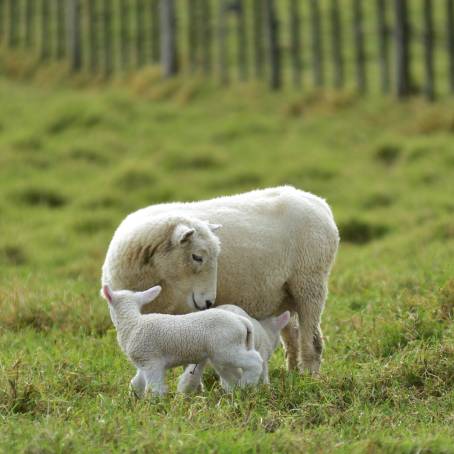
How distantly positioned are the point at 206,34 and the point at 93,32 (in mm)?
3401

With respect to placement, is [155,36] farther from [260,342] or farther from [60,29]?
[260,342]

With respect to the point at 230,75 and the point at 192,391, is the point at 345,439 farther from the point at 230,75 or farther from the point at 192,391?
the point at 230,75

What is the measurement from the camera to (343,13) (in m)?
20.5

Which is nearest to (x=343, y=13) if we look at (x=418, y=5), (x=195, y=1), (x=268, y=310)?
(x=418, y=5)

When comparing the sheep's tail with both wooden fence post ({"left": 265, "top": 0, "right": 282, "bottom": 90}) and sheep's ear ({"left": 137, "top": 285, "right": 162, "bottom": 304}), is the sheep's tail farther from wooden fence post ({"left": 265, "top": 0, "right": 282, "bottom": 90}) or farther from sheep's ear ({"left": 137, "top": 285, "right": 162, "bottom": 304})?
wooden fence post ({"left": 265, "top": 0, "right": 282, "bottom": 90})

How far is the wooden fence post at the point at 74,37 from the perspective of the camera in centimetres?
2058

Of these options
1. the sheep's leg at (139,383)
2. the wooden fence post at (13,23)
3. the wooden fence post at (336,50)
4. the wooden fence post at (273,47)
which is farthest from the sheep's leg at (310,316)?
the wooden fence post at (13,23)

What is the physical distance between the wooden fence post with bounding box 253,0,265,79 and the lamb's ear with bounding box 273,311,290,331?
11546mm

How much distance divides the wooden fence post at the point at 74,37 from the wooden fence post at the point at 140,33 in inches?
62.4

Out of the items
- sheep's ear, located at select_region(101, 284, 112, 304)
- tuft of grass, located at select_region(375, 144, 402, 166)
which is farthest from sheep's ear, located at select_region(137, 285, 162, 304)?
tuft of grass, located at select_region(375, 144, 402, 166)

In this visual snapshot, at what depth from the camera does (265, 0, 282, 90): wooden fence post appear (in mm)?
16625

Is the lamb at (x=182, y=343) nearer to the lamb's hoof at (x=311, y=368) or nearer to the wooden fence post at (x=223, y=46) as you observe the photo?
the lamb's hoof at (x=311, y=368)

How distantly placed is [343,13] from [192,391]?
1609 centimetres

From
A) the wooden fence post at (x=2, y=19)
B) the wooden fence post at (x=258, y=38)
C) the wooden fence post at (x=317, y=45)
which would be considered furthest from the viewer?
the wooden fence post at (x=2, y=19)
